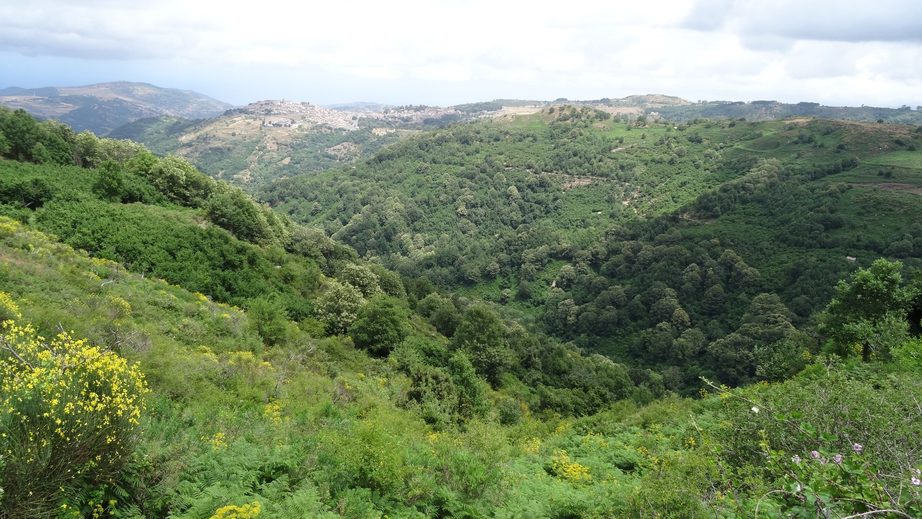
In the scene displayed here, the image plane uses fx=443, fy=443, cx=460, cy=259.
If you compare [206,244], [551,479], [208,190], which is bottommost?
[551,479]

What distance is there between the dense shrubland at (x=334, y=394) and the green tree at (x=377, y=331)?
15cm

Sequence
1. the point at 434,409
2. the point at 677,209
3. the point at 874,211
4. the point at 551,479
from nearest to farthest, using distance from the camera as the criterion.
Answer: the point at 551,479
the point at 434,409
the point at 874,211
the point at 677,209

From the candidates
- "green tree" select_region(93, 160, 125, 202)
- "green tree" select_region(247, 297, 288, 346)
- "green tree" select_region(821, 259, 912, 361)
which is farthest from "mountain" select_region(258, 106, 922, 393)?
"green tree" select_region(93, 160, 125, 202)

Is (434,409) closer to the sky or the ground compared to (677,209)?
closer to the ground

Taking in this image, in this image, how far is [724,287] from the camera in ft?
216

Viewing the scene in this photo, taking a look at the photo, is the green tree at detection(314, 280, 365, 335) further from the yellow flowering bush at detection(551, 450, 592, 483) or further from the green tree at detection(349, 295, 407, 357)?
the yellow flowering bush at detection(551, 450, 592, 483)

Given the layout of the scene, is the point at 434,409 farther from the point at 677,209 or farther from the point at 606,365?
the point at 677,209

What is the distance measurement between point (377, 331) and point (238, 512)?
69.6ft

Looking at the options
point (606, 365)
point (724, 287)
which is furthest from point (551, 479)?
point (724, 287)

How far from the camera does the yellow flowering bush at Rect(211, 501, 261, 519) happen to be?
5.76 m

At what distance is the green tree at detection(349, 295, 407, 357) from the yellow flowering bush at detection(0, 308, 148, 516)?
2039cm

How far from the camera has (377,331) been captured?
2714 cm

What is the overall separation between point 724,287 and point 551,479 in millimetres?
66135

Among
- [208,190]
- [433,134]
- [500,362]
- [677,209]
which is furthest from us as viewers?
[433,134]
